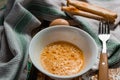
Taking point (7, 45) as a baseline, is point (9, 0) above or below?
above

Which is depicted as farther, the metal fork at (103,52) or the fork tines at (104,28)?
the fork tines at (104,28)

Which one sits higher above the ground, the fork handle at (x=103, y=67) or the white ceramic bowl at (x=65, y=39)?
the white ceramic bowl at (x=65, y=39)

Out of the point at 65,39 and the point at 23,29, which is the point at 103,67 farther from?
the point at 23,29

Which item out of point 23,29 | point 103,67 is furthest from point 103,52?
point 23,29

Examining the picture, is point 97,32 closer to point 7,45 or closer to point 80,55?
point 80,55

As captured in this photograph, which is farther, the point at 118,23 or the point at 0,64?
the point at 118,23

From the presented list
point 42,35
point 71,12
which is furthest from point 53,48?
point 71,12
